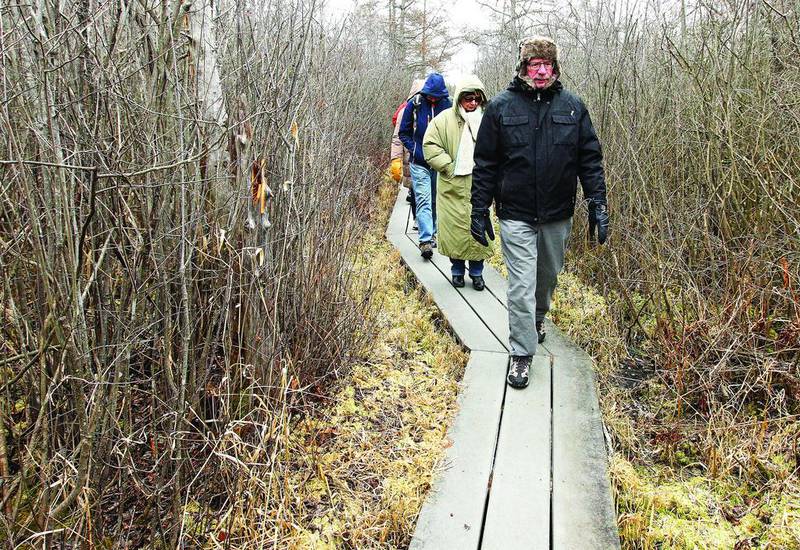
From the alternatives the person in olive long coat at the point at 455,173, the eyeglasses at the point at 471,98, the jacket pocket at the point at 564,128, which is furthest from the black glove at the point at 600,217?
the eyeglasses at the point at 471,98

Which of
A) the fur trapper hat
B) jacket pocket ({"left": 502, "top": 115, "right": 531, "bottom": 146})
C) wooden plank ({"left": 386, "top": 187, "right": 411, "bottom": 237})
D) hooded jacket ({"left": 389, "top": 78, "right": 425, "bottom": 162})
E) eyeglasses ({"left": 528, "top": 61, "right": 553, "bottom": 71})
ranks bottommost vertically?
wooden plank ({"left": 386, "top": 187, "right": 411, "bottom": 237})

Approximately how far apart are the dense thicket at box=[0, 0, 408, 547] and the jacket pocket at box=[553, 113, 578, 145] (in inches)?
58.6

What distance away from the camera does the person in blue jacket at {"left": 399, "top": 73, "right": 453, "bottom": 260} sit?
19.4ft

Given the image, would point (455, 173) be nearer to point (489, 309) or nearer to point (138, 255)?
point (489, 309)

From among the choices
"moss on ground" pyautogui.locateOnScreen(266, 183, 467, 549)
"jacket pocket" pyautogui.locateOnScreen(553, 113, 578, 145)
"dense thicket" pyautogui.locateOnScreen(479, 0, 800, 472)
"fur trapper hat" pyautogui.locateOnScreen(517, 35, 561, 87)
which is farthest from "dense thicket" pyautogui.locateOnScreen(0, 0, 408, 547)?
"dense thicket" pyautogui.locateOnScreen(479, 0, 800, 472)

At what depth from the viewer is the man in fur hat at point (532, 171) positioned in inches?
136

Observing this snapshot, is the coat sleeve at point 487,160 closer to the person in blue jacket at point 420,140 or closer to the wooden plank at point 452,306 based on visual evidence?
the wooden plank at point 452,306

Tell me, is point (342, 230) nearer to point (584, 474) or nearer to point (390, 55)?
point (584, 474)

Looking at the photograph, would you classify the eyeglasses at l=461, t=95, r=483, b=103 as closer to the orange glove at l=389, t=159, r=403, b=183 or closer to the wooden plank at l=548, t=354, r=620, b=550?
the orange glove at l=389, t=159, r=403, b=183

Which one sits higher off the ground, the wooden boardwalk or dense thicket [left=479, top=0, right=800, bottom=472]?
dense thicket [left=479, top=0, right=800, bottom=472]

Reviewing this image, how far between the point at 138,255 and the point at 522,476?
1974 mm

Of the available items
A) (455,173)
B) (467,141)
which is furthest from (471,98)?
(455,173)

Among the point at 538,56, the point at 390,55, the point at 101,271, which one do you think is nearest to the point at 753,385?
the point at 538,56

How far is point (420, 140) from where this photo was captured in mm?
5961
